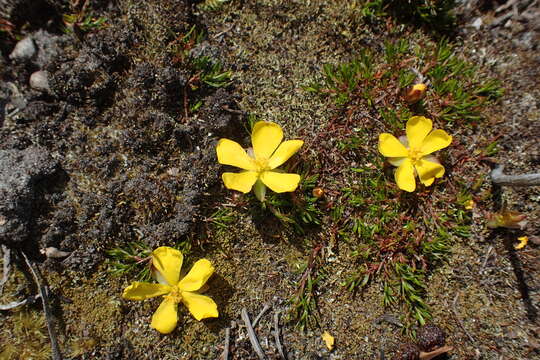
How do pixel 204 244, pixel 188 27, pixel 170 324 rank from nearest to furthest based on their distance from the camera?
pixel 170 324 → pixel 204 244 → pixel 188 27

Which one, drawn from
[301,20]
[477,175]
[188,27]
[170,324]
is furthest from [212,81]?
[477,175]

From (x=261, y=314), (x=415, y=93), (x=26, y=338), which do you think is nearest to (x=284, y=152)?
(x=415, y=93)

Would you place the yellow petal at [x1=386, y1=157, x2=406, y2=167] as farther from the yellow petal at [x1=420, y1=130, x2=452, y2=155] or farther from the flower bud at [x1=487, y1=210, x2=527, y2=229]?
the flower bud at [x1=487, y1=210, x2=527, y2=229]

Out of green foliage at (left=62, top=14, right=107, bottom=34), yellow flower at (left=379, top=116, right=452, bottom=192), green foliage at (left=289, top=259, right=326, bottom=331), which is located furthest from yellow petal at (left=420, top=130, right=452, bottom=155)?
green foliage at (left=62, top=14, right=107, bottom=34)

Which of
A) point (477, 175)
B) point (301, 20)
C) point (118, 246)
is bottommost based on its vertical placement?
point (477, 175)

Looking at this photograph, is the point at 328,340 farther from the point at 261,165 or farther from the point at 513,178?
the point at 513,178

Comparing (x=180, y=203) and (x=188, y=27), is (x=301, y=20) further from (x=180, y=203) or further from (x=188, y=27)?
Answer: (x=180, y=203)

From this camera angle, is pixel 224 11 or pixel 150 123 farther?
pixel 224 11

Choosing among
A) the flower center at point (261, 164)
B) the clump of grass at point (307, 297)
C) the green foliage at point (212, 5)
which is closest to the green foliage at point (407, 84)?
the flower center at point (261, 164)
